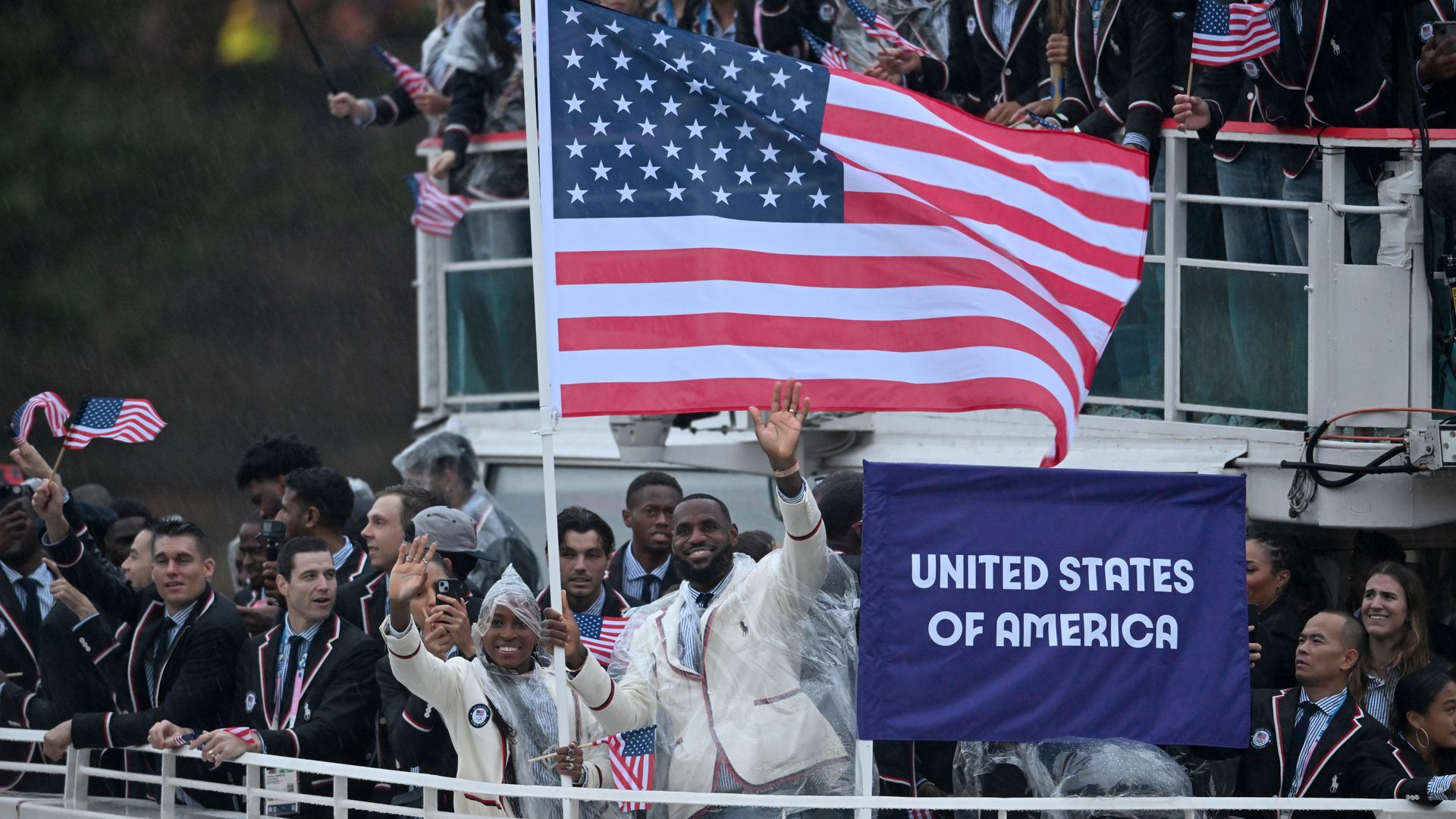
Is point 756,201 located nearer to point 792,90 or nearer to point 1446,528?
point 792,90

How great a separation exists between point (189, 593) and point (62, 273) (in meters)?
17.1

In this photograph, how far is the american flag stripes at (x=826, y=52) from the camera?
38.0ft

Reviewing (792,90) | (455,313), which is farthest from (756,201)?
(455,313)

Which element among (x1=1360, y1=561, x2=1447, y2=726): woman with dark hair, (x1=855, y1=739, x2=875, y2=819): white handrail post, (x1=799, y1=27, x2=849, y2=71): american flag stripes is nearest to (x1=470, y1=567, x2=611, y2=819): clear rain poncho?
(x1=855, y1=739, x2=875, y2=819): white handrail post

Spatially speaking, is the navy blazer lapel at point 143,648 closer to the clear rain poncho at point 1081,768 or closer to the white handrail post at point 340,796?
the white handrail post at point 340,796

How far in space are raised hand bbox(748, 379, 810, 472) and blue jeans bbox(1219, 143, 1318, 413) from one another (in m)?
3.46

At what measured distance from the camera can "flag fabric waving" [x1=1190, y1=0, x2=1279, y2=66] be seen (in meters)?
9.71

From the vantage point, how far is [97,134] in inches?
995

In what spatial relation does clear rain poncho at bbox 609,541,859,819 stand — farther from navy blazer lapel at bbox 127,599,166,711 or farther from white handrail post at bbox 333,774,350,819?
navy blazer lapel at bbox 127,599,166,711

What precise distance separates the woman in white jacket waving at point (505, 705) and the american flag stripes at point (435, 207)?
6316 mm

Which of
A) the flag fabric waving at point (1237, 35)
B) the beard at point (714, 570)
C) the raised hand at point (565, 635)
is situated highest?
the flag fabric waving at point (1237, 35)

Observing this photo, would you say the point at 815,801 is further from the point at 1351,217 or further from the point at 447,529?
the point at 1351,217

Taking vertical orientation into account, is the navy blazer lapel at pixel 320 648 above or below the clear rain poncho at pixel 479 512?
below

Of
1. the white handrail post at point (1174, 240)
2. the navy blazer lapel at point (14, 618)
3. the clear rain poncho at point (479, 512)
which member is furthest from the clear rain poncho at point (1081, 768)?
the navy blazer lapel at point (14, 618)
